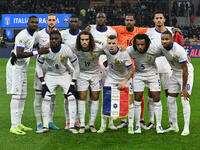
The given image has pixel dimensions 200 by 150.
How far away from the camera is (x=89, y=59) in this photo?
764 cm

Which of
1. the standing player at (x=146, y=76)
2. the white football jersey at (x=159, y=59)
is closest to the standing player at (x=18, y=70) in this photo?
the standing player at (x=146, y=76)

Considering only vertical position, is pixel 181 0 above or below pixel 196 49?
above

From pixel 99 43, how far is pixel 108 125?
1.70 m

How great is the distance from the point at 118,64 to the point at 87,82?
0.72 m

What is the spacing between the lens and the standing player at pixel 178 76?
23.4 feet

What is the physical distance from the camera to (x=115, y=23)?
3425cm

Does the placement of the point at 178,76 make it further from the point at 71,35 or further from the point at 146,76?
the point at 71,35

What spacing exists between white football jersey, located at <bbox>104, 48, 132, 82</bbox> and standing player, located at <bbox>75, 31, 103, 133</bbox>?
25 cm

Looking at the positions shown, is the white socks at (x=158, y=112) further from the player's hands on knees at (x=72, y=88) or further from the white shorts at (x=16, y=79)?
the white shorts at (x=16, y=79)

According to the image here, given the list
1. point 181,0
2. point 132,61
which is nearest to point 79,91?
point 132,61

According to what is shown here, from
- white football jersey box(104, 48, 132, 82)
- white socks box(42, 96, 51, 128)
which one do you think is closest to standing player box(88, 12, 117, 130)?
white football jersey box(104, 48, 132, 82)

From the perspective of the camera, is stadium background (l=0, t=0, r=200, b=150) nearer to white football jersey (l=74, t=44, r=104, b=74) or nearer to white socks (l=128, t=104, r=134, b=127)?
white socks (l=128, t=104, r=134, b=127)

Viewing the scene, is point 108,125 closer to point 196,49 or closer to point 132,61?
point 132,61

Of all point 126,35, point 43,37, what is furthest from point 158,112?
point 43,37
